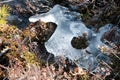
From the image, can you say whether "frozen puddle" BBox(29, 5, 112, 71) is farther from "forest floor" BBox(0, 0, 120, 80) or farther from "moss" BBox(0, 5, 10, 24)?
"moss" BBox(0, 5, 10, 24)

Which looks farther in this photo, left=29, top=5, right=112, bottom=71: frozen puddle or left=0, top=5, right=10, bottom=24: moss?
left=0, top=5, right=10, bottom=24: moss

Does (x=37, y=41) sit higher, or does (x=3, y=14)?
(x=3, y=14)

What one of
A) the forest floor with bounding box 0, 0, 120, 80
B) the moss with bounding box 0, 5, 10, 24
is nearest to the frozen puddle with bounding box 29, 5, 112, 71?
the forest floor with bounding box 0, 0, 120, 80

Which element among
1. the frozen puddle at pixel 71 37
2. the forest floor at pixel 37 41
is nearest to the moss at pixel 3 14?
the forest floor at pixel 37 41

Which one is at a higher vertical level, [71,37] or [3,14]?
[3,14]

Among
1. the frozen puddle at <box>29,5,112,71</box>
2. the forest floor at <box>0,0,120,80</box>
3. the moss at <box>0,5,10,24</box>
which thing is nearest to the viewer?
the forest floor at <box>0,0,120,80</box>

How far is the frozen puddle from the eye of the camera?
341 cm

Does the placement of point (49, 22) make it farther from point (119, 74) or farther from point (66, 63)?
point (119, 74)

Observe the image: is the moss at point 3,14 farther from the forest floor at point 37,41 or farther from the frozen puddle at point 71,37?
the frozen puddle at point 71,37

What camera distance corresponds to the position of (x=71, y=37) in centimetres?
362

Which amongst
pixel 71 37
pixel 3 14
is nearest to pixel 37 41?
pixel 71 37

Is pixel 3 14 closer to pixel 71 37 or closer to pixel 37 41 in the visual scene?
pixel 37 41

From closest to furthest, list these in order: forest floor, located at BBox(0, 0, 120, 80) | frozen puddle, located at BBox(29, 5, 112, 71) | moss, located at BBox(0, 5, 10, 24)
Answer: forest floor, located at BBox(0, 0, 120, 80) → frozen puddle, located at BBox(29, 5, 112, 71) → moss, located at BBox(0, 5, 10, 24)

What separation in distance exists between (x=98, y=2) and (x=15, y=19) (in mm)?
1076
